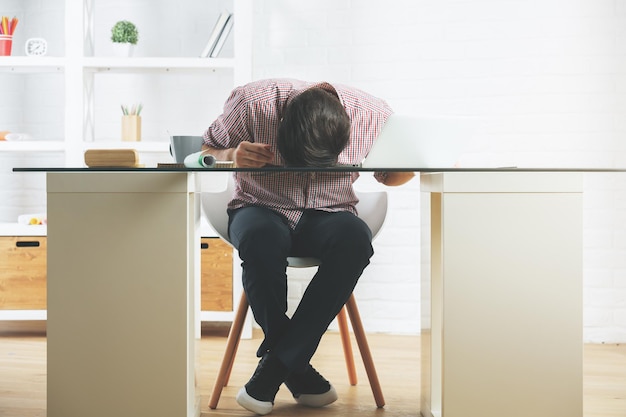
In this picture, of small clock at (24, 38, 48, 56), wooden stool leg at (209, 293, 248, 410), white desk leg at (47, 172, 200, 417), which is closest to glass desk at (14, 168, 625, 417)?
white desk leg at (47, 172, 200, 417)

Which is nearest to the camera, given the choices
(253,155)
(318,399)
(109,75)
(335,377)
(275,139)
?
(253,155)

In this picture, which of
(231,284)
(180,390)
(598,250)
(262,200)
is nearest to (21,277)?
(231,284)

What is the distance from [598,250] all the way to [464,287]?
1727 mm

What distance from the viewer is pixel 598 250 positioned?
3109 millimetres

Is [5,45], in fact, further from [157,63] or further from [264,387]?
[264,387]

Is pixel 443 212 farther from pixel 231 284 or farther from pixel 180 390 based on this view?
pixel 231 284

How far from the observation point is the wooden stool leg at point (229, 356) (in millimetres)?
2037

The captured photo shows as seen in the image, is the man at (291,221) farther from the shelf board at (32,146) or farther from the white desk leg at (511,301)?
the shelf board at (32,146)

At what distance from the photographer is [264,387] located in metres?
1.91

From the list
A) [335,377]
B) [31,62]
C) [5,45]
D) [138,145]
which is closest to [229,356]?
[335,377]

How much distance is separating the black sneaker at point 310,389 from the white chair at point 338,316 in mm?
144

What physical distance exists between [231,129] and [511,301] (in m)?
1.03

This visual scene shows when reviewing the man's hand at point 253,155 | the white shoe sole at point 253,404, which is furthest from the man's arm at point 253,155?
the white shoe sole at point 253,404

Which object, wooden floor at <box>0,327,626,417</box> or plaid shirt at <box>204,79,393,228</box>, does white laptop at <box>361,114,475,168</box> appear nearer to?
plaid shirt at <box>204,79,393,228</box>
